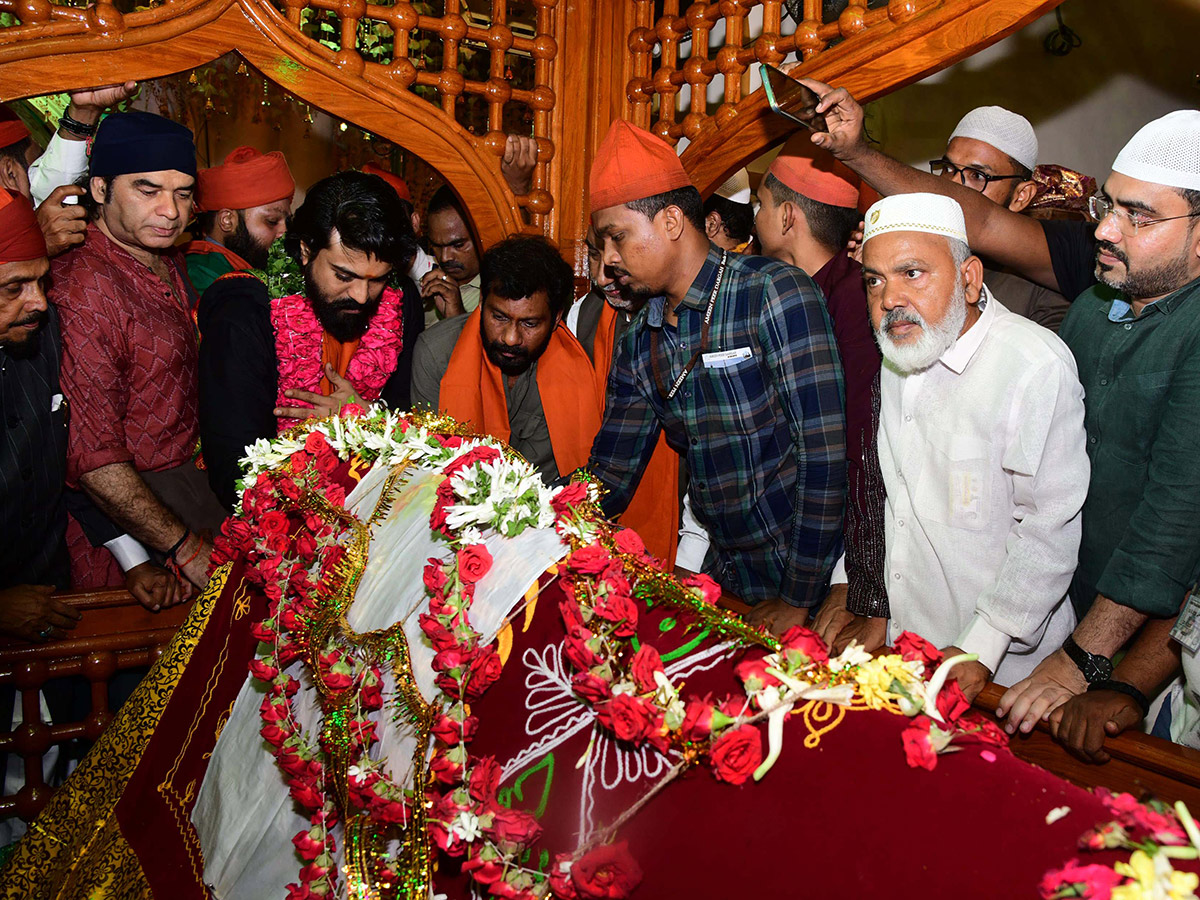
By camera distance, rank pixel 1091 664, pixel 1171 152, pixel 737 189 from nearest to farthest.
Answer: pixel 1091 664
pixel 1171 152
pixel 737 189

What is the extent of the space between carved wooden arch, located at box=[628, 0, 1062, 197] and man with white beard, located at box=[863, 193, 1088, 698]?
0.82 meters

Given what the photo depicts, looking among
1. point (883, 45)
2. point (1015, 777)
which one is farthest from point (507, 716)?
point (883, 45)

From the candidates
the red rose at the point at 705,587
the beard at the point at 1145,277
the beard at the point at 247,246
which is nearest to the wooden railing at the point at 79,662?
the beard at the point at 247,246

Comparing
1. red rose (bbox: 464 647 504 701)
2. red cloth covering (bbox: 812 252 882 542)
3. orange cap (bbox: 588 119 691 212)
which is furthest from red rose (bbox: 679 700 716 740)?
orange cap (bbox: 588 119 691 212)

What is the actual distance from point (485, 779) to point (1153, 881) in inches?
34.6

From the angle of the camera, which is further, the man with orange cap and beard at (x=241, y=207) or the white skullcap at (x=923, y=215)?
the man with orange cap and beard at (x=241, y=207)

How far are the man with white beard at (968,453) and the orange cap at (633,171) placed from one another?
0.67 m

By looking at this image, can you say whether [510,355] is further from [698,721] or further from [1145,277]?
[698,721]

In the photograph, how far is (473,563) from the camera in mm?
1711

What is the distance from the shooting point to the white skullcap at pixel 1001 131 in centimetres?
297

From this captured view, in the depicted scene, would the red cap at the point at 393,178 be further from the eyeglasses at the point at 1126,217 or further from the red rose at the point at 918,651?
the red rose at the point at 918,651

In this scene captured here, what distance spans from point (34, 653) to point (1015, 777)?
248 centimetres

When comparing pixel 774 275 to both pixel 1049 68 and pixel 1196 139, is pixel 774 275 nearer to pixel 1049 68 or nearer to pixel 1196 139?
pixel 1196 139

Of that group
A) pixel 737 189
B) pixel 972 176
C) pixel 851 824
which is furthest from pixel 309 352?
pixel 851 824
